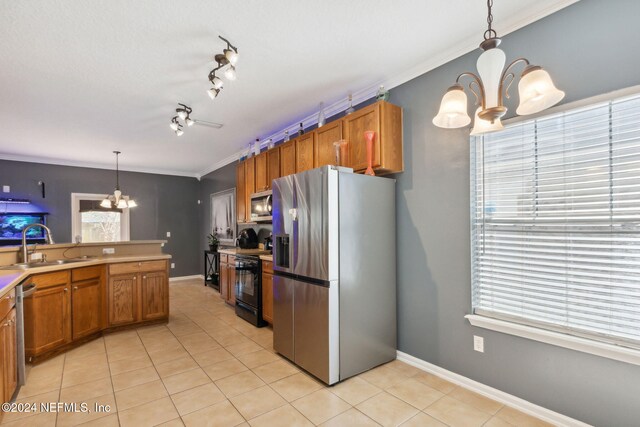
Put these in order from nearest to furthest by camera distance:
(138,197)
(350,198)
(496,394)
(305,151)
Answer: (496,394)
(350,198)
(305,151)
(138,197)

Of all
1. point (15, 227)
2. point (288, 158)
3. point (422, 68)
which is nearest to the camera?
point (422, 68)

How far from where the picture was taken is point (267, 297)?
12.9 ft

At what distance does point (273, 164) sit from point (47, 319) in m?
3.04

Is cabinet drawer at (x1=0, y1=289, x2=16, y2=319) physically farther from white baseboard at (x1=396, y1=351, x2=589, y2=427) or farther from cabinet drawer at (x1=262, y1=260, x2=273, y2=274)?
white baseboard at (x1=396, y1=351, x2=589, y2=427)

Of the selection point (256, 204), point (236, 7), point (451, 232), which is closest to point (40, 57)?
point (236, 7)

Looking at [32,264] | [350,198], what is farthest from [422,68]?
[32,264]

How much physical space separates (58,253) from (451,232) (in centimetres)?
445

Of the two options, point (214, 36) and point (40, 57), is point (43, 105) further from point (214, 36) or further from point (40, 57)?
point (214, 36)

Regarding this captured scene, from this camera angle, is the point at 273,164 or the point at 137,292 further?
the point at 273,164

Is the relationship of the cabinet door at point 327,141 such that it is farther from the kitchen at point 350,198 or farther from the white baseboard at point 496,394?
the white baseboard at point 496,394

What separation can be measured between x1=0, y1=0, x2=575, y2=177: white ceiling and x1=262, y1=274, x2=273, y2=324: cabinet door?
212cm

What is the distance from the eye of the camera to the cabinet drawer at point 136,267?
12.7 ft

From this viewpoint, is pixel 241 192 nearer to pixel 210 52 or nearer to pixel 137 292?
pixel 137 292

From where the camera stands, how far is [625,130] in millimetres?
1800
